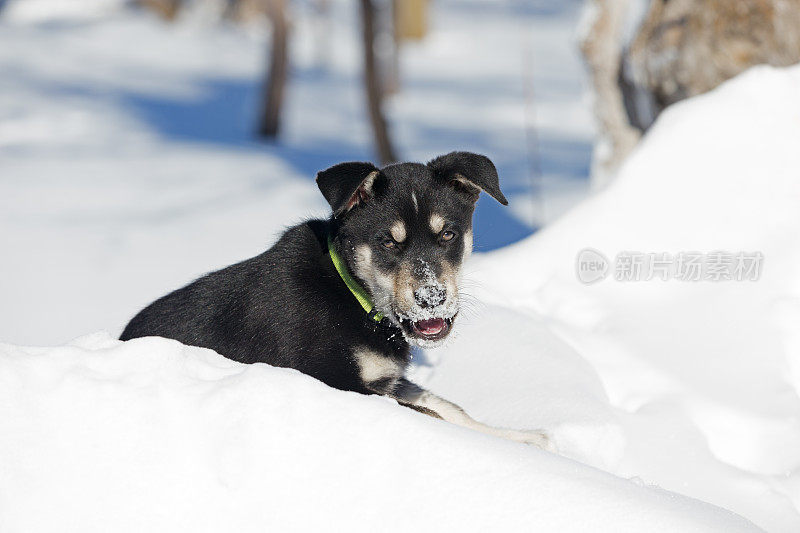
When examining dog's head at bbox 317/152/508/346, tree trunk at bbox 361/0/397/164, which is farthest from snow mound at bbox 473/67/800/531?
tree trunk at bbox 361/0/397/164

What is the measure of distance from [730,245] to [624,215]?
0.68 metres

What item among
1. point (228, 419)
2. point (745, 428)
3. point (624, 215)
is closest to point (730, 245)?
point (624, 215)

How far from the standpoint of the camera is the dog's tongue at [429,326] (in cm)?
349

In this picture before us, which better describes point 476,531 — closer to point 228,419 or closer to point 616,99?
point 228,419

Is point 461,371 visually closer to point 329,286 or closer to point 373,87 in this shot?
point 329,286

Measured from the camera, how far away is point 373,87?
1145 centimetres

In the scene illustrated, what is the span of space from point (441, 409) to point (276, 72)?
36.9ft

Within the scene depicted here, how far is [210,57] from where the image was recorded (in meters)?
24.0

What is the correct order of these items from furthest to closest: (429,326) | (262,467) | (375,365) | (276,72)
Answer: (276,72), (375,365), (429,326), (262,467)

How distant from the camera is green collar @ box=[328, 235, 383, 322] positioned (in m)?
3.61

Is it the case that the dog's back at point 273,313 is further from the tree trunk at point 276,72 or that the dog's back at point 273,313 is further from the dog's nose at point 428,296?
the tree trunk at point 276,72

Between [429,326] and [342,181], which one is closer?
[342,181]

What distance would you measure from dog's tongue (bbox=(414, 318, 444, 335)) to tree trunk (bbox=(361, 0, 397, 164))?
26.3 feet
